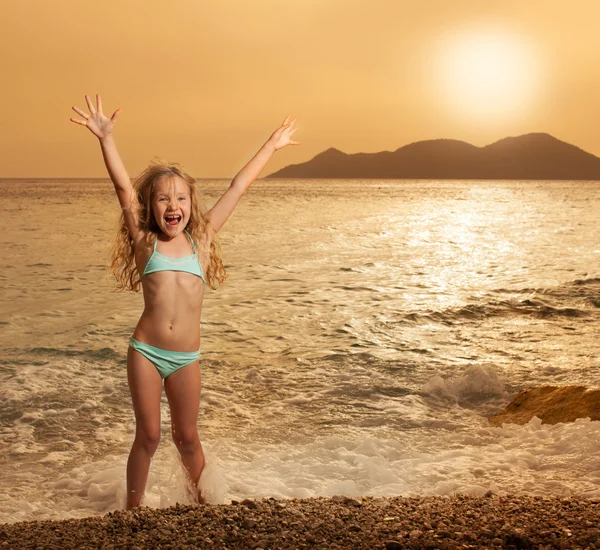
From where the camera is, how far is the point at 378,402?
7156mm

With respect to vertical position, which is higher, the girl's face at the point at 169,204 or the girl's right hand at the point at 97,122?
the girl's right hand at the point at 97,122

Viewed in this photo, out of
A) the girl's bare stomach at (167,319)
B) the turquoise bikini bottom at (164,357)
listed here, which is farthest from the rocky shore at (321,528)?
the girl's bare stomach at (167,319)

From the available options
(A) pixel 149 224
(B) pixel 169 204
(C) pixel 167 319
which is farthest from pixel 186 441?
(B) pixel 169 204

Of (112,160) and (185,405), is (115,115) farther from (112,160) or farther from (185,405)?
(185,405)

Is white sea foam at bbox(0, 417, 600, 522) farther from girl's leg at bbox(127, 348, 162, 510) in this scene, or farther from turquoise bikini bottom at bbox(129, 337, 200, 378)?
turquoise bikini bottom at bbox(129, 337, 200, 378)

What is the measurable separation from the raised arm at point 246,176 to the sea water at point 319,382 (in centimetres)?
172

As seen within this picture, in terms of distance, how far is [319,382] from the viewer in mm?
7898

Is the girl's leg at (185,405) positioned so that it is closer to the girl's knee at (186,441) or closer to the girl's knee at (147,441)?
the girl's knee at (186,441)

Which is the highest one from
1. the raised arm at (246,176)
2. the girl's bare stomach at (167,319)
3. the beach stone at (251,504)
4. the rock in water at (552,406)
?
the raised arm at (246,176)

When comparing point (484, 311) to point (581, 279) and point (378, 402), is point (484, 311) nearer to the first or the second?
point (581, 279)

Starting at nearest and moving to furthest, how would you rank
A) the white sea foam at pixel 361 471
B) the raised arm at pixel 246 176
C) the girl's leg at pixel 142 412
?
the girl's leg at pixel 142 412 < the raised arm at pixel 246 176 < the white sea foam at pixel 361 471

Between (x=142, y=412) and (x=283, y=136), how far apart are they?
7.04 feet

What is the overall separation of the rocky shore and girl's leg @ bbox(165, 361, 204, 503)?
450 millimetres

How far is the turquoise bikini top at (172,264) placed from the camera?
3887mm
